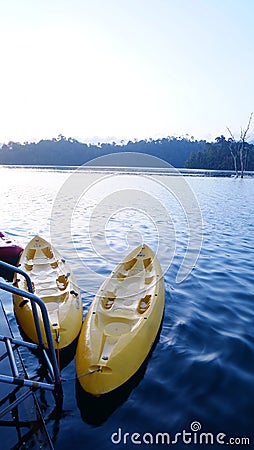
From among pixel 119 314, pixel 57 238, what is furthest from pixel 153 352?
pixel 57 238

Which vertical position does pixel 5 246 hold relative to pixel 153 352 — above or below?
above

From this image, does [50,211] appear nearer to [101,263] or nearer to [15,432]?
[101,263]

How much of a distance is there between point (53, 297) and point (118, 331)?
52.6 inches

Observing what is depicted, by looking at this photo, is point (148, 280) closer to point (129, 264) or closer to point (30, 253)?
point (129, 264)

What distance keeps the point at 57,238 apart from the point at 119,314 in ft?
24.3

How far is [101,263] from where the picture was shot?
8602 mm

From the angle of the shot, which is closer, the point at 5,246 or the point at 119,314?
the point at 119,314

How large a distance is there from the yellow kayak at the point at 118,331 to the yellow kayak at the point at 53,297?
216mm

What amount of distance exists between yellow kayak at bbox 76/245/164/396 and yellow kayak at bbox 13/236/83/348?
216mm

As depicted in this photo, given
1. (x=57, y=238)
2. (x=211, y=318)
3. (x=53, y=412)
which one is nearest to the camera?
(x=53, y=412)

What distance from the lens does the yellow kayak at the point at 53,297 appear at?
13.7 feet

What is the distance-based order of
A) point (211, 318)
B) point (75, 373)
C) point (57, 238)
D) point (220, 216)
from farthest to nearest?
point (220, 216) → point (57, 238) → point (211, 318) → point (75, 373)

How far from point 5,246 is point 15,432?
6.31 metres

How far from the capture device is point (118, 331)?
403 centimetres
